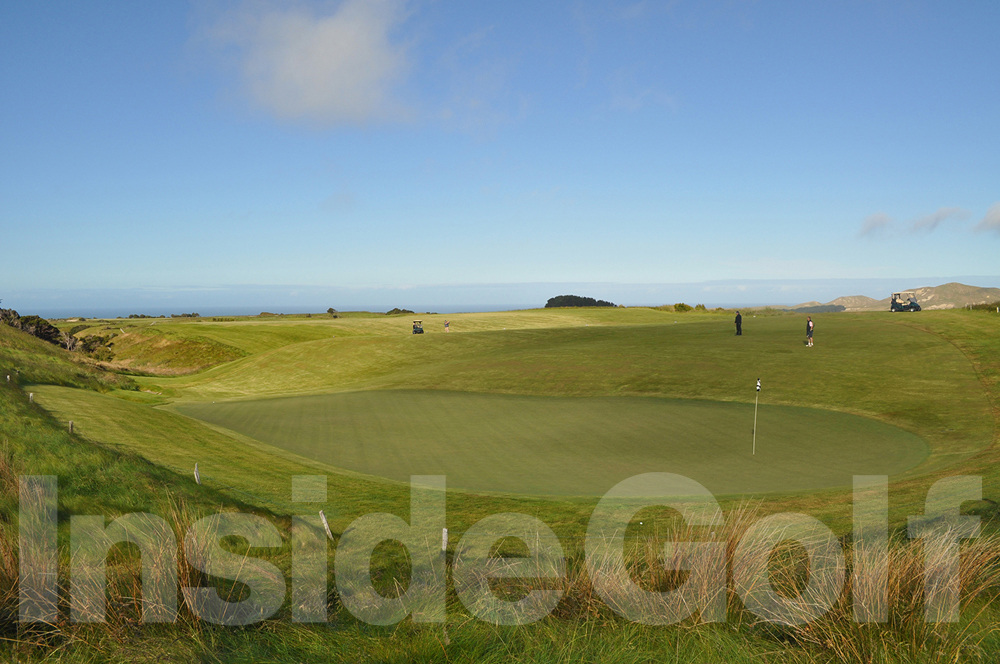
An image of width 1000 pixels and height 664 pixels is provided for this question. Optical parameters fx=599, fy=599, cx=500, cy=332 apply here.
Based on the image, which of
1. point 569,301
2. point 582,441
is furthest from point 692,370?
point 569,301

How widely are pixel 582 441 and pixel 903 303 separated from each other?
49453mm

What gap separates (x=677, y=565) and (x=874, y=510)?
5.11 meters

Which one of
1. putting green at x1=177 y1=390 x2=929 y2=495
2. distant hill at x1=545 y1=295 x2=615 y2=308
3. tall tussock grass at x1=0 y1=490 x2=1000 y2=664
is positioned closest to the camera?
tall tussock grass at x1=0 y1=490 x2=1000 y2=664

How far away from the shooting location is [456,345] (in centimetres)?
4388

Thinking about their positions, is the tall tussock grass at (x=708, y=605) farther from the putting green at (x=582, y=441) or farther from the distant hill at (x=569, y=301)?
the distant hill at (x=569, y=301)

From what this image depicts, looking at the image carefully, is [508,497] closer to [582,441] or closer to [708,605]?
[582,441]

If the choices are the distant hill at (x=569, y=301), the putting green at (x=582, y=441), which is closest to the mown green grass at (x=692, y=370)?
the putting green at (x=582, y=441)

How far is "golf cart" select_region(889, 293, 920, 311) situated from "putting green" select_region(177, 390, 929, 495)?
3674 centimetres

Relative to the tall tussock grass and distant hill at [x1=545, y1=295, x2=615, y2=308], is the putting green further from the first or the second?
distant hill at [x1=545, y1=295, x2=615, y2=308]

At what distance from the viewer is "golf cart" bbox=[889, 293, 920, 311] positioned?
156 feet

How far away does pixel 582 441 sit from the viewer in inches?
589

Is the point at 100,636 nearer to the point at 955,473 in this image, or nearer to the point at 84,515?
the point at 84,515

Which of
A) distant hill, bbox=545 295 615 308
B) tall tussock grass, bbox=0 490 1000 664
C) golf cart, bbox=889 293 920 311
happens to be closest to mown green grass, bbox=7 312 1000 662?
tall tussock grass, bbox=0 490 1000 664

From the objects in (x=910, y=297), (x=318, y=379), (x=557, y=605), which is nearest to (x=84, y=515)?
(x=557, y=605)
